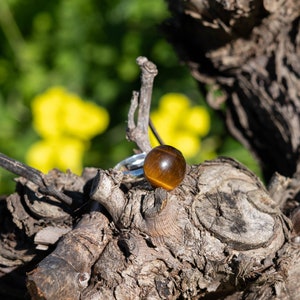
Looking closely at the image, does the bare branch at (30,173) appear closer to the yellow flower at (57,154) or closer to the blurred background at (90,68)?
the yellow flower at (57,154)

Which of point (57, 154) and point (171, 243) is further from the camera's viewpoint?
point (57, 154)

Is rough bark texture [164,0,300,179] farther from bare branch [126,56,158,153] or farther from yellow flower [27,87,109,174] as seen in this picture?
yellow flower [27,87,109,174]

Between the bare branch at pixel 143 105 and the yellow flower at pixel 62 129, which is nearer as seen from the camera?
the bare branch at pixel 143 105

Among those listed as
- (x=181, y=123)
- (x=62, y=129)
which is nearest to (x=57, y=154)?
(x=62, y=129)

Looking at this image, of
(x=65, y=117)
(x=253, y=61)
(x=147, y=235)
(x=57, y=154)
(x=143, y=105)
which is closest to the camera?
(x=147, y=235)

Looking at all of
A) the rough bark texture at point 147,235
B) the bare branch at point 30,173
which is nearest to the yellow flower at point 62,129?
the rough bark texture at point 147,235

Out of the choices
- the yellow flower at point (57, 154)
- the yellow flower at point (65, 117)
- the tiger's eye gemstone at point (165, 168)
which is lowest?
the yellow flower at point (57, 154)

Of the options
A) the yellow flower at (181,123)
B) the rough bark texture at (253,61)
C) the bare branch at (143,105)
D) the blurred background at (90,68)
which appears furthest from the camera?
the blurred background at (90,68)

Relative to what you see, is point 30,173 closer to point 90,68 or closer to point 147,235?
point 147,235
